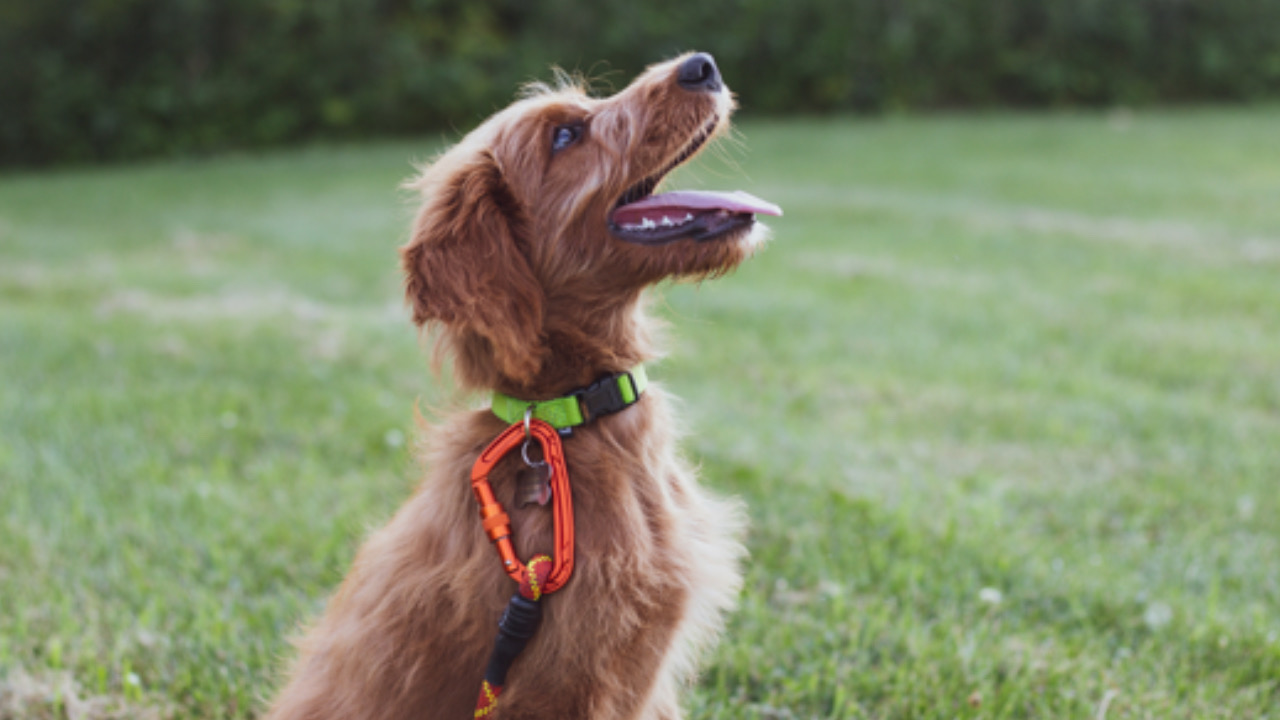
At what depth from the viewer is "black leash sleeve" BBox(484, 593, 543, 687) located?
238 cm

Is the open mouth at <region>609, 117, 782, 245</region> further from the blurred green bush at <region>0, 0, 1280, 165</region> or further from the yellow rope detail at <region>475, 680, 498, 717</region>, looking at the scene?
the blurred green bush at <region>0, 0, 1280, 165</region>

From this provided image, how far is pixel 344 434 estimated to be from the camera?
575 centimetres

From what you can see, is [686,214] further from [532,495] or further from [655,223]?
[532,495]

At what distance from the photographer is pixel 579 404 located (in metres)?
2.67

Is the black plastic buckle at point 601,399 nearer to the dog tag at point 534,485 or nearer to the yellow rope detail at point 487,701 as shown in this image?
the dog tag at point 534,485

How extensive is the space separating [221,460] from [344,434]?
0.63m

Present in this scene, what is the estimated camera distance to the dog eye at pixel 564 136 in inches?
115

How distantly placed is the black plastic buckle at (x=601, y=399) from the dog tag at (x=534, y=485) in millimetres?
194

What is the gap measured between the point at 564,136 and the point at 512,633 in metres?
1.31

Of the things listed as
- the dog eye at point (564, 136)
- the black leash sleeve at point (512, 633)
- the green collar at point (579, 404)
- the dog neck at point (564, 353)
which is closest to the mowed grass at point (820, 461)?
the dog neck at point (564, 353)

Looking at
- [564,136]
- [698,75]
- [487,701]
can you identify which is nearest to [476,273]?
[564,136]

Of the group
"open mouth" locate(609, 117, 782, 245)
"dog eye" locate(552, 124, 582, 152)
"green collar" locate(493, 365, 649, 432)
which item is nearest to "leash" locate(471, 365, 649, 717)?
"green collar" locate(493, 365, 649, 432)

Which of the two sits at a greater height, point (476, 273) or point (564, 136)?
point (564, 136)

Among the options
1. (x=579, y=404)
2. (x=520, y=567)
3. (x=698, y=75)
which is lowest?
(x=520, y=567)
